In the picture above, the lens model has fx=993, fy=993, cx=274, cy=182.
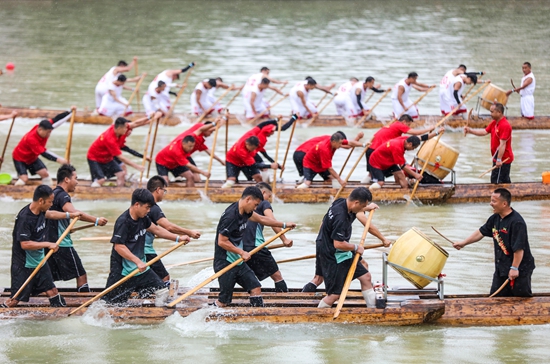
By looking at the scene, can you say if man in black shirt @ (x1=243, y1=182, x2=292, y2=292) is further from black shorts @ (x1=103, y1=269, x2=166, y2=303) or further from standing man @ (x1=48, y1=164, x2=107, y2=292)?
standing man @ (x1=48, y1=164, x2=107, y2=292)

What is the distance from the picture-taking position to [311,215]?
1566 cm

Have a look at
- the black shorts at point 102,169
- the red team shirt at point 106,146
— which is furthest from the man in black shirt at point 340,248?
the black shorts at point 102,169

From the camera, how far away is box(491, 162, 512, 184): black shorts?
1627 cm

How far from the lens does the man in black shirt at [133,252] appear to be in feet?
33.0

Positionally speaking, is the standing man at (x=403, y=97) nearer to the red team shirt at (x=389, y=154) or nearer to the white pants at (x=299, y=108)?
the white pants at (x=299, y=108)

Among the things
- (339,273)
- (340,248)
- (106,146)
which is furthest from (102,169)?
(340,248)

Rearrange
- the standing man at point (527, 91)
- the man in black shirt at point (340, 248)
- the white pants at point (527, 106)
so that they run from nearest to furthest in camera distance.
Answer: the man in black shirt at point (340, 248)
the standing man at point (527, 91)
the white pants at point (527, 106)

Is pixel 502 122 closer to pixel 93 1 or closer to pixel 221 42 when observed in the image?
pixel 221 42

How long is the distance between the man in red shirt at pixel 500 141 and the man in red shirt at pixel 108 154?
5.57m

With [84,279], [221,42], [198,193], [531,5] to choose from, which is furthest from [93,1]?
[84,279]

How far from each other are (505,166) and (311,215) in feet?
11.0

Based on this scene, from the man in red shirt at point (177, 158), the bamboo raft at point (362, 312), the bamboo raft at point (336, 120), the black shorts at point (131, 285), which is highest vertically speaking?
the bamboo raft at point (336, 120)

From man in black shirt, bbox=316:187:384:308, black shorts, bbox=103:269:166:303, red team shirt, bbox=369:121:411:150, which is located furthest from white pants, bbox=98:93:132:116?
man in black shirt, bbox=316:187:384:308

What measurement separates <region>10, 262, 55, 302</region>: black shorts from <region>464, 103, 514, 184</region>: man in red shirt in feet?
26.1
